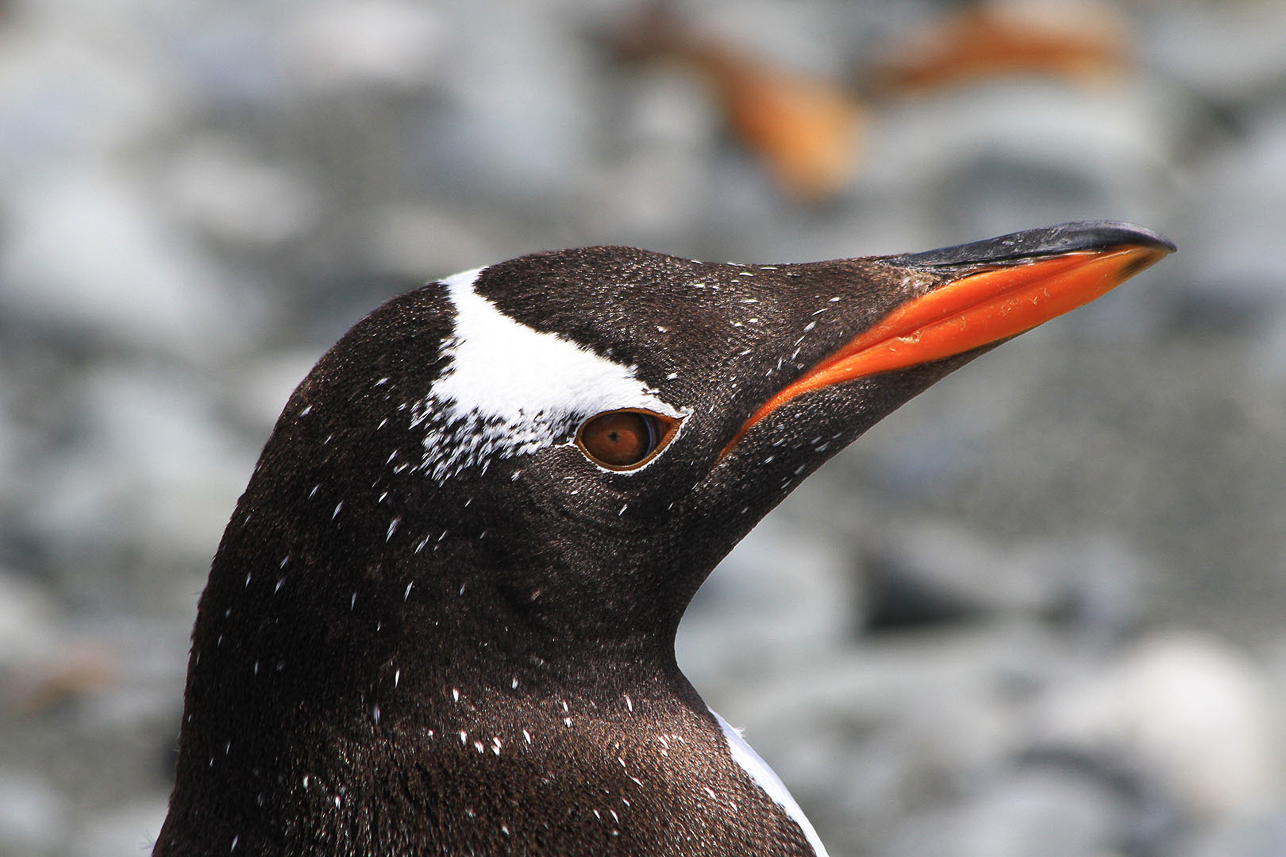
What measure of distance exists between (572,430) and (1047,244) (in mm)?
673

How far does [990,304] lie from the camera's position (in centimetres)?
205

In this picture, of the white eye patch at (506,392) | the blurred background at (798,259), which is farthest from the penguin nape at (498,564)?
the blurred background at (798,259)

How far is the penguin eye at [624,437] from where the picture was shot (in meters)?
1.88

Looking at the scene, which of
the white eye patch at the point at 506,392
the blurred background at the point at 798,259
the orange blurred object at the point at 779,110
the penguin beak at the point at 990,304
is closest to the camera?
the white eye patch at the point at 506,392

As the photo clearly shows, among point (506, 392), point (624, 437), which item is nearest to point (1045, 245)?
point (624, 437)

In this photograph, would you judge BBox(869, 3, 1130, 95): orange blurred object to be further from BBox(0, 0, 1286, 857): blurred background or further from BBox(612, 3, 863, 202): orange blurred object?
BBox(612, 3, 863, 202): orange blurred object

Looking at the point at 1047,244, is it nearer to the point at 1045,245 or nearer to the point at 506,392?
the point at 1045,245

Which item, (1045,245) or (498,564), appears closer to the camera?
(498,564)

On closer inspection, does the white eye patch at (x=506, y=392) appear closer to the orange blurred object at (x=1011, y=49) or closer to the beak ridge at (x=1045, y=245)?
the beak ridge at (x=1045, y=245)

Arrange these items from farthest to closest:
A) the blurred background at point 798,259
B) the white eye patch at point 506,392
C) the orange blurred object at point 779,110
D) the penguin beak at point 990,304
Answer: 1. the orange blurred object at point 779,110
2. the blurred background at point 798,259
3. the penguin beak at point 990,304
4. the white eye patch at point 506,392

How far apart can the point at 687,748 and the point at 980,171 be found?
4402 mm

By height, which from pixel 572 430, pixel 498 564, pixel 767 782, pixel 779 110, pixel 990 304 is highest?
pixel 779 110

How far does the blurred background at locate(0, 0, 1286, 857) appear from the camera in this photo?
3734mm

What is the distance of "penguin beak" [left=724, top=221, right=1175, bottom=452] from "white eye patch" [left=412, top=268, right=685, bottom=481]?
0.31 metres
